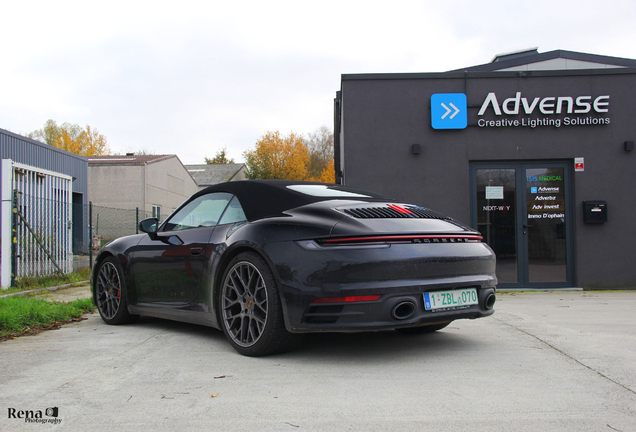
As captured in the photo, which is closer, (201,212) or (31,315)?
(201,212)

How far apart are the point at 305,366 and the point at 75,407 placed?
1.42 metres

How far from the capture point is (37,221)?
32.9 feet

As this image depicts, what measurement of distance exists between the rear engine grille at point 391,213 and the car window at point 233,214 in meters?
0.89

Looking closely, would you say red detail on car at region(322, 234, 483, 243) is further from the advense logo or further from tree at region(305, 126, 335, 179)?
tree at region(305, 126, 335, 179)

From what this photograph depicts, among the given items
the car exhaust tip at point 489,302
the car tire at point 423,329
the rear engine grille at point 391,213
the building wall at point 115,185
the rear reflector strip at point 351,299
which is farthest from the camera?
the building wall at point 115,185

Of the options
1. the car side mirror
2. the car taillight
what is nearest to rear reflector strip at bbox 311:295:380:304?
the car taillight

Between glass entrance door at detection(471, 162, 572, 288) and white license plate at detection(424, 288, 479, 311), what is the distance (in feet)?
19.5

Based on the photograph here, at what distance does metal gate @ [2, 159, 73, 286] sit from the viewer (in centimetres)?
911

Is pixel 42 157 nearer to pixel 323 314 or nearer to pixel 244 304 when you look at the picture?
pixel 244 304

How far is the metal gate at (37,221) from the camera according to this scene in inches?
359

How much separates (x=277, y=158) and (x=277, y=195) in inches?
2029

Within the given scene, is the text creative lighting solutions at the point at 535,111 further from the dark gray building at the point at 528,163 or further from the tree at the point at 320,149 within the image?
the tree at the point at 320,149

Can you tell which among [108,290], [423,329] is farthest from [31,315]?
[423,329]

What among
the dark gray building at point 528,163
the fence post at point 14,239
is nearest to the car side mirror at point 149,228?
the dark gray building at point 528,163
